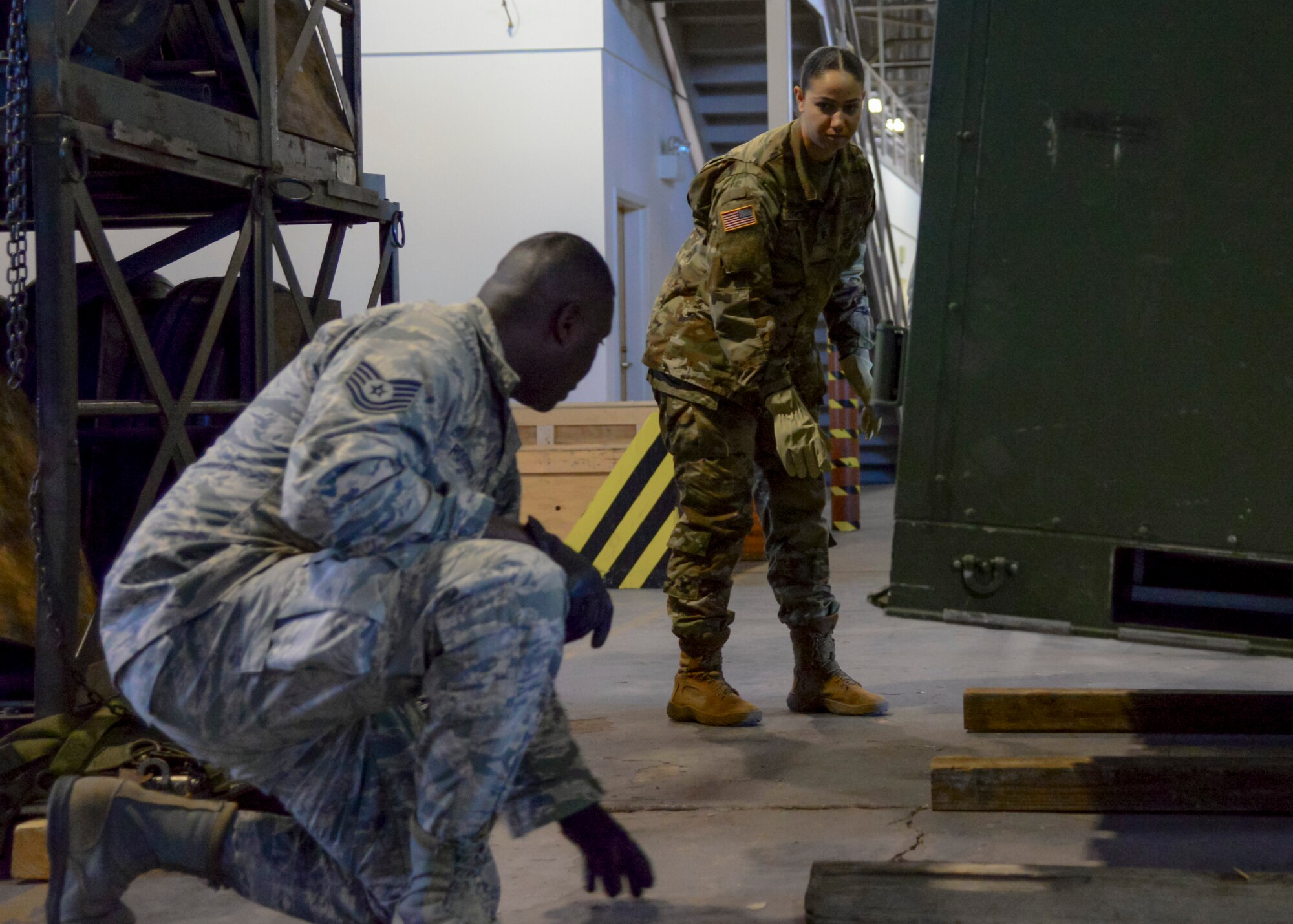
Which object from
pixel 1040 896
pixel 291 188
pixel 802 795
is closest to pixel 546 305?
pixel 1040 896

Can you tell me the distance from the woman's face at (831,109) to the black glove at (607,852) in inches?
85.6

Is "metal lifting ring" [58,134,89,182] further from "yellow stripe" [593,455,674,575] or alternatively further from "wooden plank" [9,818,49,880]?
"yellow stripe" [593,455,674,575]

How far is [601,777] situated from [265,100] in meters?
2.44

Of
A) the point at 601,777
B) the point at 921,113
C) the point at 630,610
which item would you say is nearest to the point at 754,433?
the point at 601,777

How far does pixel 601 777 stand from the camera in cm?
337

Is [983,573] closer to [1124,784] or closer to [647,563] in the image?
[1124,784]

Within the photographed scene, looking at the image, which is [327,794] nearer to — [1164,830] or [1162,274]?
[1162,274]

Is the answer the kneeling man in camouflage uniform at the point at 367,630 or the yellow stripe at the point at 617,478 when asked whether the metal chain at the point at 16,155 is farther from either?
the yellow stripe at the point at 617,478

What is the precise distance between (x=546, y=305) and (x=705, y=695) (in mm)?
2071

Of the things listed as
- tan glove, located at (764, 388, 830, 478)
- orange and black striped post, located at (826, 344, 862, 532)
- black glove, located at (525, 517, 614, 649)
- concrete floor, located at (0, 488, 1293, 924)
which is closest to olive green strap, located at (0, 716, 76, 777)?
concrete floor, located at (0, 488, 1293, 924)

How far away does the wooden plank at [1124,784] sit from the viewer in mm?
2914

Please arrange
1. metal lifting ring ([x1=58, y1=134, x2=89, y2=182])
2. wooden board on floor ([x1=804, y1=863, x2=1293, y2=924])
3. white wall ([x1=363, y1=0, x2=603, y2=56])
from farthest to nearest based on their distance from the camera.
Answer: white wall ([x1=363, y1=0, x2=603, y2=56]) < metal lifting ring ([x1=58, y1=134, x2=89, y2=182]) < wooden board on floor ([x1=804, y1=863, x2=1293, y2=924])

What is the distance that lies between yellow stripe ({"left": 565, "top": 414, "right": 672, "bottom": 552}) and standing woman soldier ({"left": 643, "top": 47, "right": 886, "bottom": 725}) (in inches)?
117

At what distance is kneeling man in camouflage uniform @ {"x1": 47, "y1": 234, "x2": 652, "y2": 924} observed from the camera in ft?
6.19
